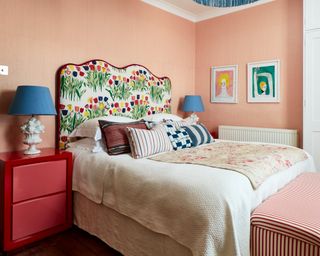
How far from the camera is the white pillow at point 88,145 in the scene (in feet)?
7.64

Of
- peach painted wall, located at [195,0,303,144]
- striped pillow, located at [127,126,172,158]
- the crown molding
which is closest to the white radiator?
peach painted wall, located at [195,0,303,144]

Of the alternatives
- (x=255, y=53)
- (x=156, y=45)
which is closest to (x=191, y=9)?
(x=156, y=45)

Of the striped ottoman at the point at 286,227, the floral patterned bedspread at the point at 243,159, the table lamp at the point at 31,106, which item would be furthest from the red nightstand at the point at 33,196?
the striped ottoman at the point at 286,227

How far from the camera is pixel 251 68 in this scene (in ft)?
12.5

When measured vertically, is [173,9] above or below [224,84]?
above

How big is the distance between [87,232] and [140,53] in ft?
7.71

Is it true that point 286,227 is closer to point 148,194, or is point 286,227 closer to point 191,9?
point 148,194

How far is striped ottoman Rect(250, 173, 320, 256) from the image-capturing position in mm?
1315

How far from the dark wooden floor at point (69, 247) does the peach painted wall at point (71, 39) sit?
35.5 inches

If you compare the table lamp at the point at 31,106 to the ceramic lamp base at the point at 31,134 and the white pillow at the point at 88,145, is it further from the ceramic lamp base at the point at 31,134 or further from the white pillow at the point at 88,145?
the white pillow at the point at 88,145

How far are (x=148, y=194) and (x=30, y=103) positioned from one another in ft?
4.08

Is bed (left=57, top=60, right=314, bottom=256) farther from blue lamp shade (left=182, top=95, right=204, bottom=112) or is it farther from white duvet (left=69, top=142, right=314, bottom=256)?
blue lamp shade (left=182, top=95, right=204, bottom=112)

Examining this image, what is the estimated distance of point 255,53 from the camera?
3.77 meters

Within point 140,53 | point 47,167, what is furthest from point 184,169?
point 140,53
